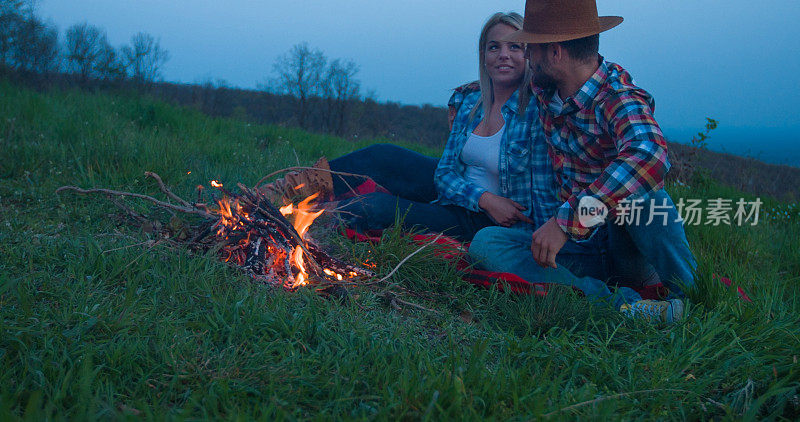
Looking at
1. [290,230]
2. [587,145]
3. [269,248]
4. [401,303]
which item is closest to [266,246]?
[269,248]

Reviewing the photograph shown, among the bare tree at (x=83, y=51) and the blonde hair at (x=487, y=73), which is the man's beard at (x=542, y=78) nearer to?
the blonde hair at (x=487, y=73)

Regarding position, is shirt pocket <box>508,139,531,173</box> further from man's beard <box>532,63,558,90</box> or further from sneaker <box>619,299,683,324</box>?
sneaker <box>619,299,683,324</box>

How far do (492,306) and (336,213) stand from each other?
4.18 ft

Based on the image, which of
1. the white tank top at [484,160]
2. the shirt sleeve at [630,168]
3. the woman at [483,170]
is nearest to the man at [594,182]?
the shirt sleeve at [630,168]

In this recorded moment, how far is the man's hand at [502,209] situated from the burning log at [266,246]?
92cm

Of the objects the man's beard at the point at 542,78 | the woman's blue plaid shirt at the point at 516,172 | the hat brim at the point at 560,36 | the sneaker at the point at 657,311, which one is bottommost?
the sneaker at the point at 657,311

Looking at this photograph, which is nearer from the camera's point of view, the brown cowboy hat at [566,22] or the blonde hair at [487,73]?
the brown cowboy hat at [566,22]

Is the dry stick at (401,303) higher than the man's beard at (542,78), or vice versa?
the man's beard at (542,78)

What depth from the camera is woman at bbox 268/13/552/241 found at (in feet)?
10.1

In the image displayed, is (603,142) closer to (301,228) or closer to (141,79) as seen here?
(301,228)

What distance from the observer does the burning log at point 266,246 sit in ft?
7.89

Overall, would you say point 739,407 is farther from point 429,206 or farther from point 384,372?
point 429,206

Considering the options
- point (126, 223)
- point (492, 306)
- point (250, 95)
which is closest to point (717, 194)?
point (492, 306)

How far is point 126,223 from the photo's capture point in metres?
2.96
